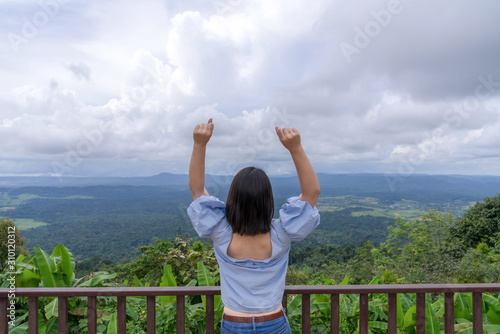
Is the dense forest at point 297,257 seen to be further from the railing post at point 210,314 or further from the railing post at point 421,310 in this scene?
the railing post at point 210,314

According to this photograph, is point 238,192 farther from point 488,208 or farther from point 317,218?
point 488,208

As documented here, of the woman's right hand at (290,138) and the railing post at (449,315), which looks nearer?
the woman's right hand at (290,138)

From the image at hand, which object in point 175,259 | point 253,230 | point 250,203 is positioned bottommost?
point 175,259

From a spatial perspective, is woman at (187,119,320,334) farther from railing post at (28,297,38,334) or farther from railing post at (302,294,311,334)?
railing post at (28,297,38,334)

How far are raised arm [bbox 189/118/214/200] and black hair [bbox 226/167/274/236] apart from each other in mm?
152

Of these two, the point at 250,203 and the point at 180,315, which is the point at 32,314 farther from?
the point at 250,203

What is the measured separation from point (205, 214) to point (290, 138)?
48 centimetres

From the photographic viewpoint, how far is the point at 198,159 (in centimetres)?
133

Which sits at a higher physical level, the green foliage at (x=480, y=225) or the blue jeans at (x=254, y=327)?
the blue jeans at (x=254, y=327)

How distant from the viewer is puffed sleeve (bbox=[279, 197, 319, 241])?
1283mm

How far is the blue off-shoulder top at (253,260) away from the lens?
1.29 meters

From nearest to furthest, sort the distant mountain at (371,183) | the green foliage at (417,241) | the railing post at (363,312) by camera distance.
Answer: the railing post at (363,312) < the green foliage at (417,241) < the distant mountain at (371,183)

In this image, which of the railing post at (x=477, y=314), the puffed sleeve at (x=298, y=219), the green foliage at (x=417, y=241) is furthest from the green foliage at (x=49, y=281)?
the green foliage at (x=417, y=241)

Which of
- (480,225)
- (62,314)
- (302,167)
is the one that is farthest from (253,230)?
(480,225)
